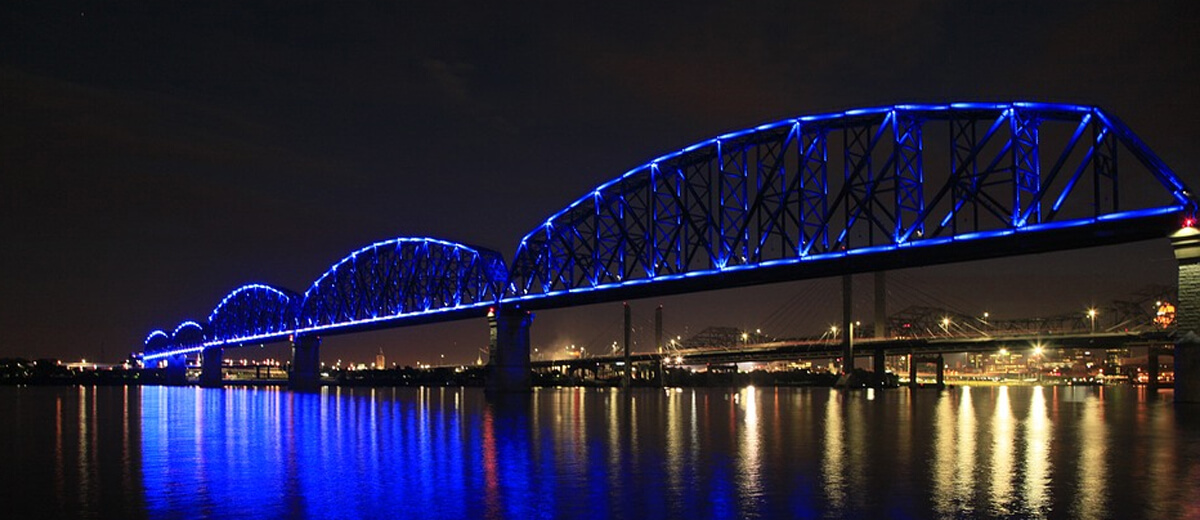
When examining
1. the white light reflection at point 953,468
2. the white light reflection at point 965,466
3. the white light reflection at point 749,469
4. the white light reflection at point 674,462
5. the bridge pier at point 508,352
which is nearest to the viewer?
the white light reflection at point 953,468

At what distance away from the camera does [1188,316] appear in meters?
57.1

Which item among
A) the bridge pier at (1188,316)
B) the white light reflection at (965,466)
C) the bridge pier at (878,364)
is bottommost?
the bridge pier at (878,364)

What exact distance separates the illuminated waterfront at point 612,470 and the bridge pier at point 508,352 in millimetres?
57242

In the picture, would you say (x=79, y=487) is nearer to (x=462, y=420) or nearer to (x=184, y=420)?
(x=462, y=420)

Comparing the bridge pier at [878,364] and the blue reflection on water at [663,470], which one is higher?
the blue reflection on water at [663,470]

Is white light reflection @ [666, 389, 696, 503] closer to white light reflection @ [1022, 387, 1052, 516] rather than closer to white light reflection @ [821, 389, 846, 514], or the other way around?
white light reflection @ [821, 389, 846, 514]

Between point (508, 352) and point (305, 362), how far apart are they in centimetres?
8231

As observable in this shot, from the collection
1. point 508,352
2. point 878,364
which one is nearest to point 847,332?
point 878,364

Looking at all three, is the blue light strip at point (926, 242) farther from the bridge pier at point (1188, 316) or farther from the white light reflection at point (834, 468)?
the white light reflection at point (834, 468)

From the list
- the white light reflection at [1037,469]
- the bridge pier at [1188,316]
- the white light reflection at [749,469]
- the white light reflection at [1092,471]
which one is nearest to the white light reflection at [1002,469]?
the white light reflection at [1037,469]

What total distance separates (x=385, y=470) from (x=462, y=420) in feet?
89.0

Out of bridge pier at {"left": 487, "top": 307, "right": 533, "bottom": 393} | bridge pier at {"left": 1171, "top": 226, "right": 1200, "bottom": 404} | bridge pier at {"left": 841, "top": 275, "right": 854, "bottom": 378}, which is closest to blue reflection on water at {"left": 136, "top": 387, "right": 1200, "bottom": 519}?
bridge pier at {"left": 1171, "top": 226, "right": 1200, "bottom": 404}

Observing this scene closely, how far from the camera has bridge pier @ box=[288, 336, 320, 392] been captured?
6747 inches

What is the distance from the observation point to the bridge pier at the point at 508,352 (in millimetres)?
107000
